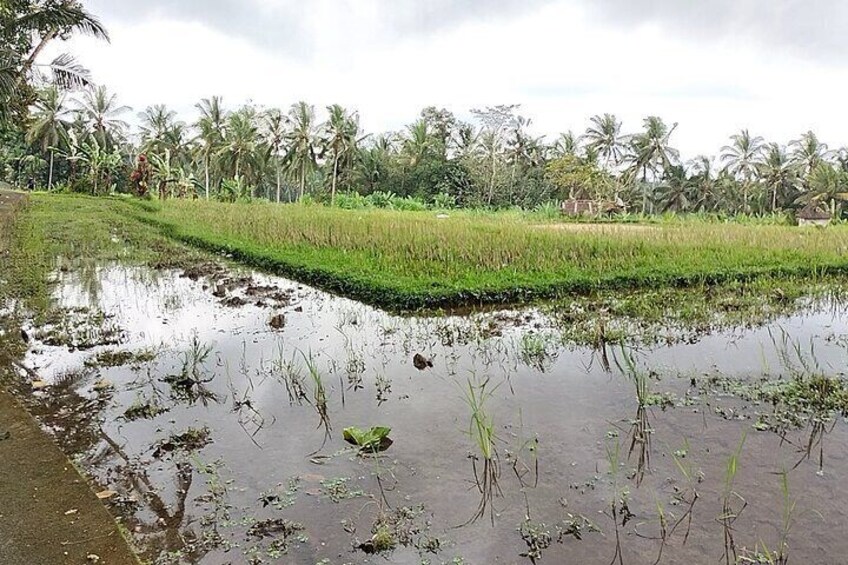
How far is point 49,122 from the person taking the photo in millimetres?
34000

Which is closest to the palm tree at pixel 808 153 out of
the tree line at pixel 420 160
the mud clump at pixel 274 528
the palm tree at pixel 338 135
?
the tree line at pixel 420 160

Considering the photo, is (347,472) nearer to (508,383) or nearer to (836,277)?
(508,383)

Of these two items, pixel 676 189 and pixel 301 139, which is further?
pixel 676 189

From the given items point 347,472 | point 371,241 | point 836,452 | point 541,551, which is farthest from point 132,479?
point 371,241

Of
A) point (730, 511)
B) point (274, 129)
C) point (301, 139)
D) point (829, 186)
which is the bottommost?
point (730, 511)

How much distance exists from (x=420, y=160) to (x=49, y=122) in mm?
20351

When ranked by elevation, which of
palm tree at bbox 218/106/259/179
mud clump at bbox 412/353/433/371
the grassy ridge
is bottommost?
mud clump at bbox 412/353/433/371

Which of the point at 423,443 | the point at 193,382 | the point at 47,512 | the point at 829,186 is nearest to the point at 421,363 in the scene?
the point at 423,443

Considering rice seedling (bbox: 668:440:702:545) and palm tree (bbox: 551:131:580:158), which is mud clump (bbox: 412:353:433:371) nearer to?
rice seedling (bbox: 668:440:702:545)

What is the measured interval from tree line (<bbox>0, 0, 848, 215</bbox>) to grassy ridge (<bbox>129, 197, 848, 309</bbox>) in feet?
66.8

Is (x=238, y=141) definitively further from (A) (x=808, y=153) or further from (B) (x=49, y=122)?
(A) (x=808, y=153)

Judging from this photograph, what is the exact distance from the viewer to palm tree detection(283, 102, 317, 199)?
3559cm

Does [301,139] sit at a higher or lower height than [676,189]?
higher

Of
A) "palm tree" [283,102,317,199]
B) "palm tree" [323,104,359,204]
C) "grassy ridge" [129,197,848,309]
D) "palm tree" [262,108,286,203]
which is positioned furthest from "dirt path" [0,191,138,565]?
"palm tree" [262,108,286,203]
